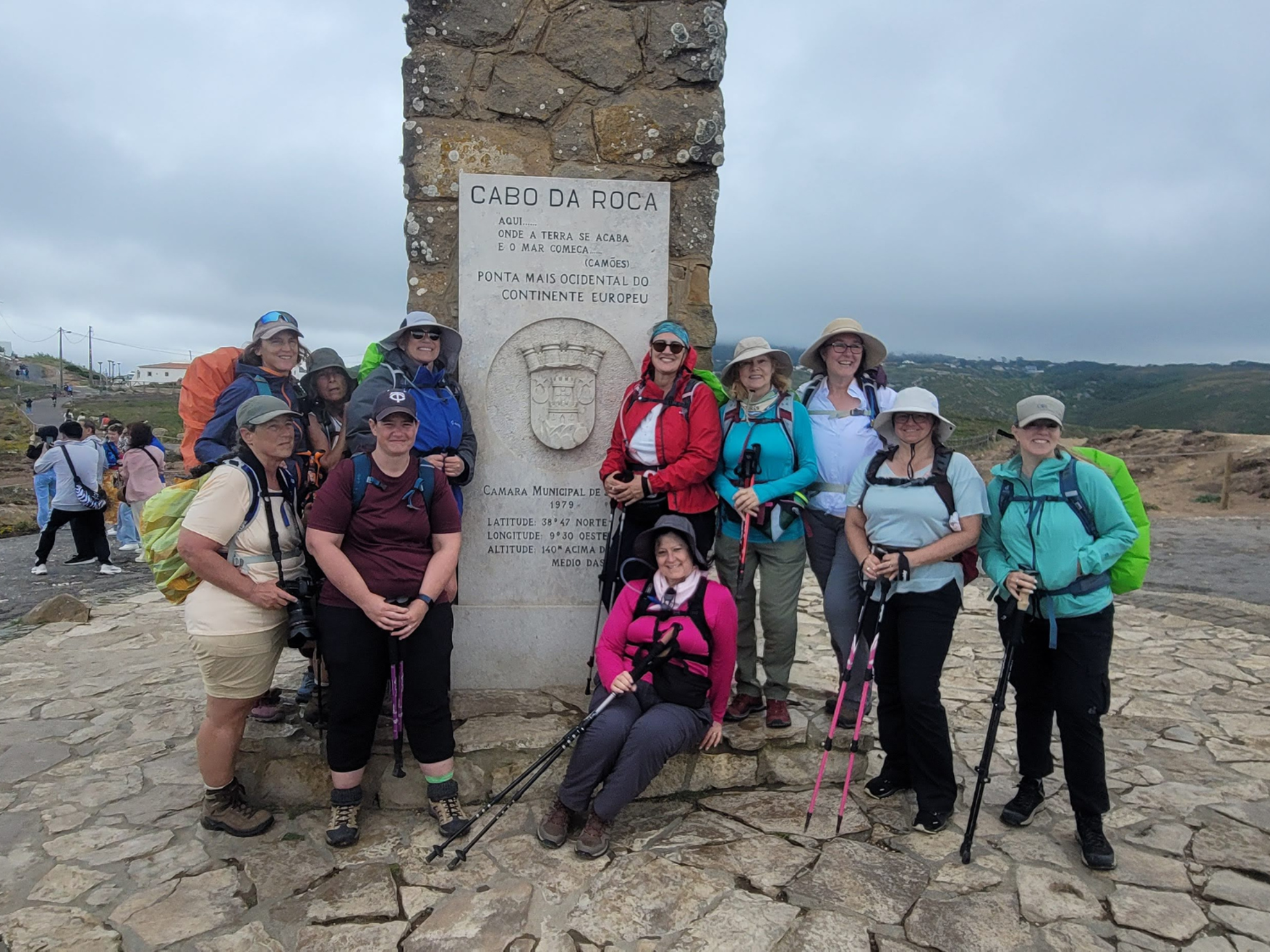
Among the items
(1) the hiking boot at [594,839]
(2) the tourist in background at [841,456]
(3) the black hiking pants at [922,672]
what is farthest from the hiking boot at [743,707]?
(1) the hiking boot at [594,839]

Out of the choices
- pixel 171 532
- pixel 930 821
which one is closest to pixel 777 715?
pixel 930 821

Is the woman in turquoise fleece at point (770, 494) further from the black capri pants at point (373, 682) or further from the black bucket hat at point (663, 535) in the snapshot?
the black capri pants at point (373, 682)

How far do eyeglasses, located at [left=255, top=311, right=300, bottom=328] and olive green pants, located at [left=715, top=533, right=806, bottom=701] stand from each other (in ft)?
8.18

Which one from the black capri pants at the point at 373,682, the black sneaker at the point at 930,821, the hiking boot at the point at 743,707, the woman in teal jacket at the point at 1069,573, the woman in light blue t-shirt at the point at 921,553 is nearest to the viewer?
the woman in teal jacket at the point at 1069,573

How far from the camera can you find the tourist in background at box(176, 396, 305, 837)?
344 centimetres

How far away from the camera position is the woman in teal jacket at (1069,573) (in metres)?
3.40

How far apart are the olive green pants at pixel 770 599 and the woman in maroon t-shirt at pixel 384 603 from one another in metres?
1.43

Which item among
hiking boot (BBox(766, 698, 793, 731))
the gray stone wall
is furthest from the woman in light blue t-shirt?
the gray stone wall

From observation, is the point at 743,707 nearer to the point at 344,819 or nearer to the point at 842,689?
the point at 842,689

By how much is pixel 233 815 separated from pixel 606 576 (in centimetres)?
209

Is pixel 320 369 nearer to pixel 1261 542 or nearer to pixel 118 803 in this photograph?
pixel 118 803

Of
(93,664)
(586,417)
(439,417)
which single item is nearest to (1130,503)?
(586,417)

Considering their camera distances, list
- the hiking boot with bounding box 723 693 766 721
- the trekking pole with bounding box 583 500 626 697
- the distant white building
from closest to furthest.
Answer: the hiking boot with bounding box 723 693 766 721
the trekking pole with bounding box 583 500 626 697
the distant white building

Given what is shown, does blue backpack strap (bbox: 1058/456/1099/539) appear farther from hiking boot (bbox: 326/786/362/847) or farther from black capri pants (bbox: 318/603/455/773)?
hiking boot (bbox: 326/786/362/847)
